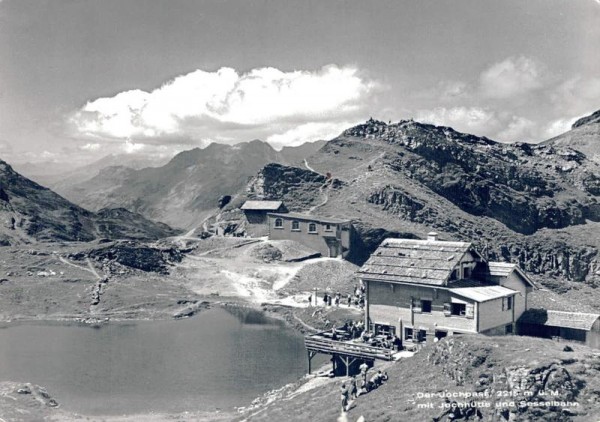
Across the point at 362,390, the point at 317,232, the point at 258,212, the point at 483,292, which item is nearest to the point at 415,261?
the point at 483,292

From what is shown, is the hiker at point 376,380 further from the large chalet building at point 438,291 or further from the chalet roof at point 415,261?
the chalet roof at point 415,261

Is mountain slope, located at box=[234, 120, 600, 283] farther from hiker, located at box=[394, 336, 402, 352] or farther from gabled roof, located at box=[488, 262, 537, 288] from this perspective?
hiker, located at box=[394, 336, 402, 352]

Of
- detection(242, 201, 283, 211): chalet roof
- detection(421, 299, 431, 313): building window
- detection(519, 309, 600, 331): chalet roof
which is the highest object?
detection(242, 201, 283, 211): chalet roof

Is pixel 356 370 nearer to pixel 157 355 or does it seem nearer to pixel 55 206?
pixel 157 355

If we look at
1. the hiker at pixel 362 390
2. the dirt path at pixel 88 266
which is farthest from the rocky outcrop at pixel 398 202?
the hiker at pixel 362 390

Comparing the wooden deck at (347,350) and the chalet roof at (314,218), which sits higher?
the chalet roof at (314,218)

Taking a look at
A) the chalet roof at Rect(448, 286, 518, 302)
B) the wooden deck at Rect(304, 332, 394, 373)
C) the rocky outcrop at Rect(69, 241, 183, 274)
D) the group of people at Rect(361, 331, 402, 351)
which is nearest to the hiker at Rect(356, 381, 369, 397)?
the wooden deck at Rect(304, 332, 394, 373)

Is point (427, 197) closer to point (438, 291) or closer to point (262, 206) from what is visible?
point (262, 206)
